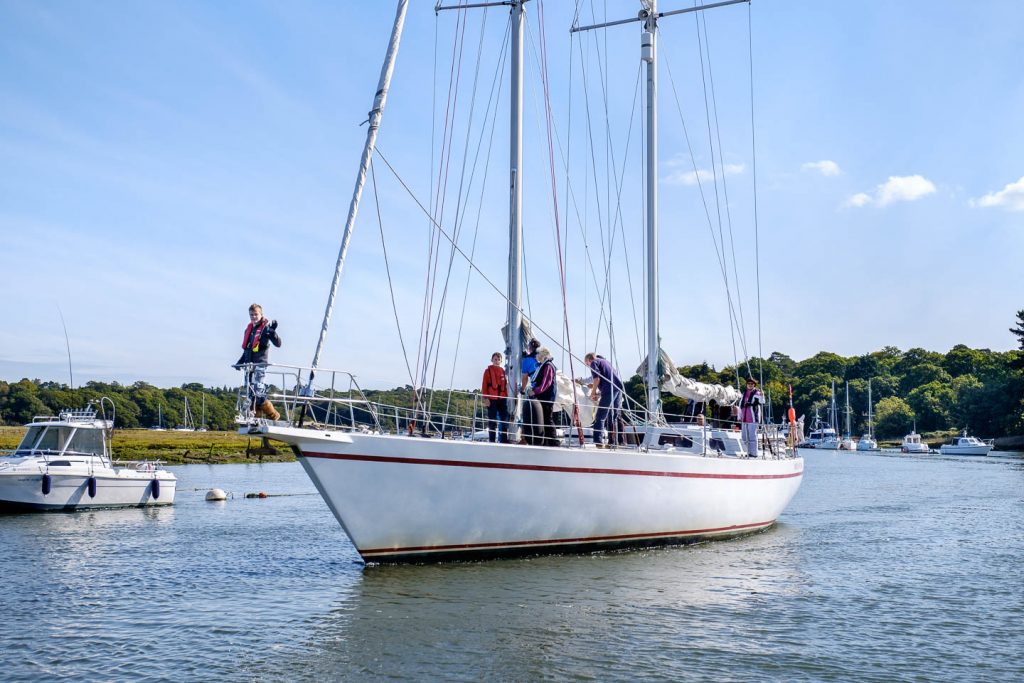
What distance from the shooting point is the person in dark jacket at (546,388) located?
59.4ft

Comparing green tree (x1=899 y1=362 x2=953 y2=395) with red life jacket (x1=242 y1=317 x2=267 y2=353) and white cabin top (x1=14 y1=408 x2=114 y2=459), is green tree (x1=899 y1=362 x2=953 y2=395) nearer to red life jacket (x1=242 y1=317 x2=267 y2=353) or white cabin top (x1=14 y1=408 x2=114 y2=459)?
white cabin top (x1=14 y1=408 x2=114 y2=459)

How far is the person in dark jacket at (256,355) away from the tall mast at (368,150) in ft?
2.67

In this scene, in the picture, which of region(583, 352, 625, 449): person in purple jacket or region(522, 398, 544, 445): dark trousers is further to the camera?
region(583, 352, 625, 449): person in purple jacket

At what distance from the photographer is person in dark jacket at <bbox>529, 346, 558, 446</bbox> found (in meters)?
18.1

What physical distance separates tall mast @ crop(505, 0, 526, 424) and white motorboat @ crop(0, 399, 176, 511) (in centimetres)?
1784

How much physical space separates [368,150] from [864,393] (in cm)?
15871

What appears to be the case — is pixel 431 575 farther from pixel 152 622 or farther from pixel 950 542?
pixel 950 542

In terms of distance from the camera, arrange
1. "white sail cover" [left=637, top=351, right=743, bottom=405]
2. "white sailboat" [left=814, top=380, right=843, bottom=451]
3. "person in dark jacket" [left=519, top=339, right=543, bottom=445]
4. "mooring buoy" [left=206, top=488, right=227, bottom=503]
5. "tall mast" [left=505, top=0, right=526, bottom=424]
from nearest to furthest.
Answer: "person in dark jacket" [left=519, top=339, right=543, bottom=445], "tall mast" [left=505, top=0, right=526, bottom=424], "white sail cover" [left=637, top=351, right=743, bottom=405], "mooring buoy" [left=206, top=488, right=227, bottom=503], "white sailboat" [left=814, top=380, right=843, bottom=451]

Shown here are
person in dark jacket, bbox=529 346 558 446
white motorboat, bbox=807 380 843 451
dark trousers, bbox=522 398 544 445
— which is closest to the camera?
dark trousers, bbox=522 398 544 445

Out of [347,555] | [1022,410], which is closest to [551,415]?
[347,555]

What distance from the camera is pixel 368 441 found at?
15.6 m

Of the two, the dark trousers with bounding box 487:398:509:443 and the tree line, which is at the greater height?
the tree line

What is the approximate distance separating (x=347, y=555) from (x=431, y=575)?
381cm

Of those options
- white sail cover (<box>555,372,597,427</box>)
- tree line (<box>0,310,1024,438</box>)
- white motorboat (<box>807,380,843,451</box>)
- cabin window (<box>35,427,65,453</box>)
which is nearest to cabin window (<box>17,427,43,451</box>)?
cabin window (<box>35,427,65,453</box>)
